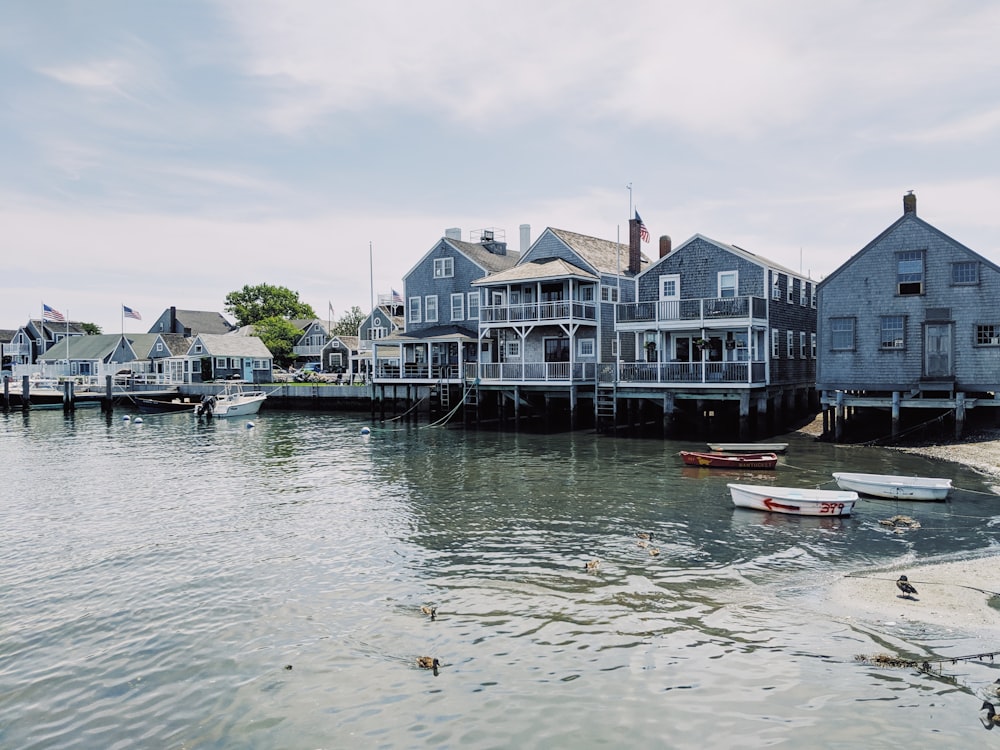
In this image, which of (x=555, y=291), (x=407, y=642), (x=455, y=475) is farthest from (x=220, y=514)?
(x=555, y=291)

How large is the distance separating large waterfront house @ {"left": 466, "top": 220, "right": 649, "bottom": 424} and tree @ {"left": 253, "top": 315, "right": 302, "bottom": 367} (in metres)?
57.9

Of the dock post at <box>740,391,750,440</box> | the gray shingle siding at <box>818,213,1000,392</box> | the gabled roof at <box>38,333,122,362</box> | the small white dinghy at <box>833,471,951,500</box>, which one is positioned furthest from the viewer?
the gabled roof at <box>38,333,122,362</box>

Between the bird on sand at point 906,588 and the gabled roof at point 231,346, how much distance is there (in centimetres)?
8337

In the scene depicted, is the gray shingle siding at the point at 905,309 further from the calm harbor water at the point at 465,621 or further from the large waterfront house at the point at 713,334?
the calm harbor water at the point at 465,621

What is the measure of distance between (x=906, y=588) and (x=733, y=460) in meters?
15.5

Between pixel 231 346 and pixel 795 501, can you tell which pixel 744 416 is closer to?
pixel 795 501

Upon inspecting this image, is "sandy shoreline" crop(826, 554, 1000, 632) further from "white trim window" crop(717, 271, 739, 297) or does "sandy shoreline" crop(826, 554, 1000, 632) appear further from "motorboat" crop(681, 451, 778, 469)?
"white trim window" crop(717, 271, 739, 297)

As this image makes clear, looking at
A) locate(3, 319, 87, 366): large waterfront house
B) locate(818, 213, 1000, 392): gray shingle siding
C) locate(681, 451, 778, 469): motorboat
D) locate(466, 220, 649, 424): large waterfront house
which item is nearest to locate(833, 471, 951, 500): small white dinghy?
locate(681, 451, 778, 469): motorboat

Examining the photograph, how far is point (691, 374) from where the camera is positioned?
3881cm

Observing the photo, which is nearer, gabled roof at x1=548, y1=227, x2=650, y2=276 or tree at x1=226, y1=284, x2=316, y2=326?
gabled roof at x1=548, y1=227, x2=650, y2=276

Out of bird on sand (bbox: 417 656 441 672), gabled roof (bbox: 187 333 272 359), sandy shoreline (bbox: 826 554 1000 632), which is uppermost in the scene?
gabled roof (bbox: 187 333 272 359)

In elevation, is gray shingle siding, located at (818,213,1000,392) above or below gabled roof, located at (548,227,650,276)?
below

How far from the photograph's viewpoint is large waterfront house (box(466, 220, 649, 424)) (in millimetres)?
44219

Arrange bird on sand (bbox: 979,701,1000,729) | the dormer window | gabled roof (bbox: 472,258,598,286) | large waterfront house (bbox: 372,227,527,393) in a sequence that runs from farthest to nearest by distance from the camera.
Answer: large waterfront house (bbox: 372,227,527,393)
gabled roof (bbox: 472,258,598,286)
the dormer window
bird on sand (bbox: 979,701,1000,729)
